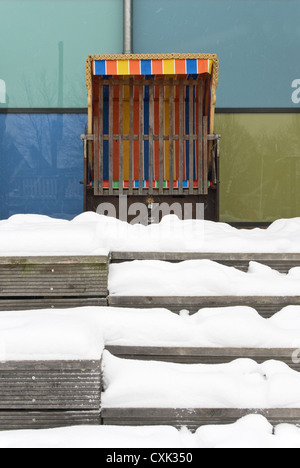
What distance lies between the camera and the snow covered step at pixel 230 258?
1.71m

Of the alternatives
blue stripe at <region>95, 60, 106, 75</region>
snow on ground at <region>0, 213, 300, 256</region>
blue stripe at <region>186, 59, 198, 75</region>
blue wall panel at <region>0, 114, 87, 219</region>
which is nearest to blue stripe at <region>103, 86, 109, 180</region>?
blue wall panel at <region>0, 114, 87, 219</region>

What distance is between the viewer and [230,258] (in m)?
1.72

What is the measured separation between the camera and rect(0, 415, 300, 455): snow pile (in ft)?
3.28

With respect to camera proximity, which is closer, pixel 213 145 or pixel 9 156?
pixel 213 145

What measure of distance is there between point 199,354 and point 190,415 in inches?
9.0

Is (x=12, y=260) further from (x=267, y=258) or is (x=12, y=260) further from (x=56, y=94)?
(x=56, y=94)

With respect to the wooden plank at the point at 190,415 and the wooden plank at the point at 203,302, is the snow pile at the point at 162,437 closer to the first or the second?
the wooden plank at the point at 190,415

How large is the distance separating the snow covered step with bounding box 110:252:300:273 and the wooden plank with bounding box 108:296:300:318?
0.25 m

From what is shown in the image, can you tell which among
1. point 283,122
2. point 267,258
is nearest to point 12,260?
point 267,258

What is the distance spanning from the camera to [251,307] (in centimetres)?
150

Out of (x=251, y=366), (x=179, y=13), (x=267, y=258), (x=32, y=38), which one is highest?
(x=179, y=13)

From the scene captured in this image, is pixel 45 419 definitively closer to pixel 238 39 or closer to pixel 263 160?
pixel 263 160

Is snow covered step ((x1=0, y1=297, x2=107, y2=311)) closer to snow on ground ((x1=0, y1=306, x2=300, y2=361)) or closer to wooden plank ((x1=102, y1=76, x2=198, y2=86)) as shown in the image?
snow on ground ((x1=0, y1=306, x2=300, y2=361))

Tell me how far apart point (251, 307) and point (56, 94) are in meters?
4.85
